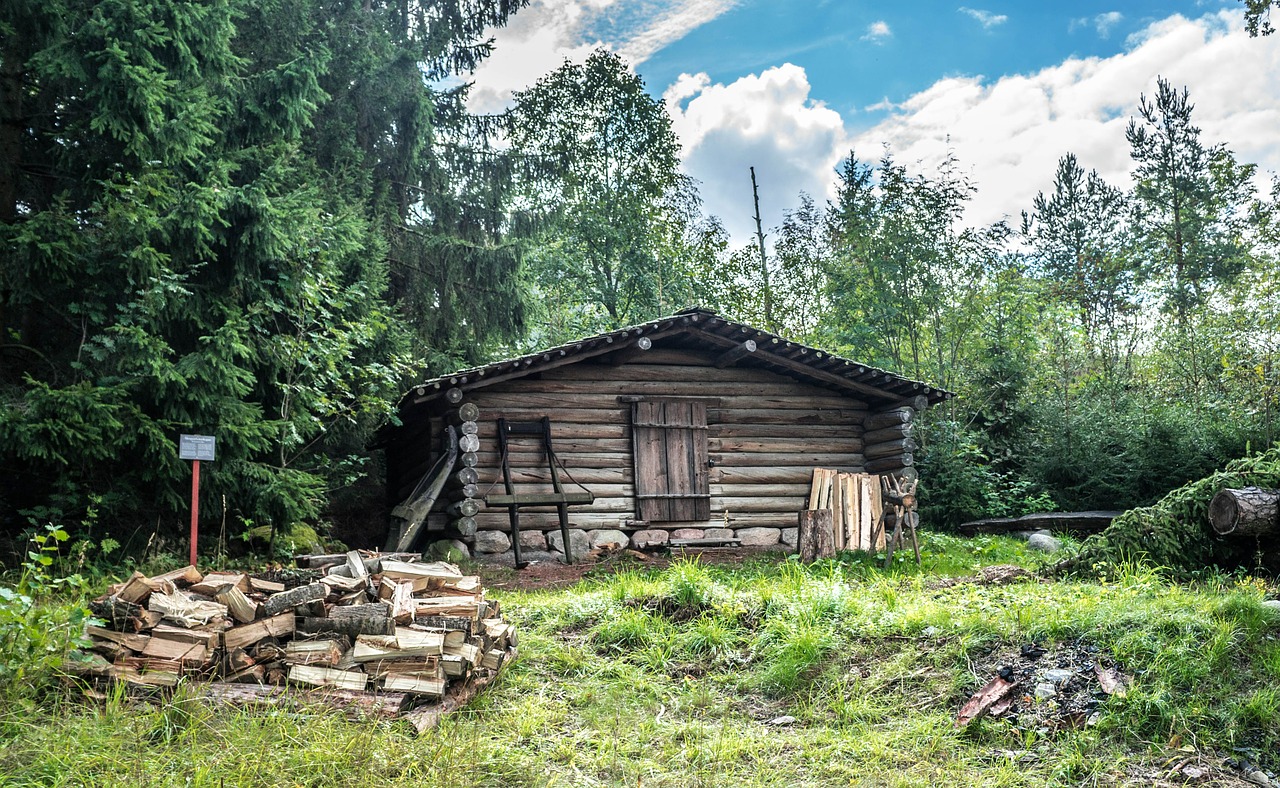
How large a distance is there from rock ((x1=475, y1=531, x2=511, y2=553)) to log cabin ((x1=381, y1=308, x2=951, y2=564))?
0.05 feet

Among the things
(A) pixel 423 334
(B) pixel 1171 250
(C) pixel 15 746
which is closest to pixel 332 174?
(A) pixel 423 334

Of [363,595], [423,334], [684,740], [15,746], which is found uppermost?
[423,334]

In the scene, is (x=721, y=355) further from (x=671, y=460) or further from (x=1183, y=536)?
(x=1183, y=536)

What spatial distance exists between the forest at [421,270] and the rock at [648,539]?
4.24 meters

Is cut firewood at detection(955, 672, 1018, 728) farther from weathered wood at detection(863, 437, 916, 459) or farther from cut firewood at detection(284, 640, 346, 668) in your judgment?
weathered wood at detection(863, 437, 916, 459)

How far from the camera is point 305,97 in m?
12.4

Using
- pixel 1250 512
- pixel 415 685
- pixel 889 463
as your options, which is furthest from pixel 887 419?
pixel 415 685

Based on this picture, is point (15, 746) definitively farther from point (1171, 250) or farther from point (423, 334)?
point (1171, 250)

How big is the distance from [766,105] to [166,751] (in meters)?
23.8

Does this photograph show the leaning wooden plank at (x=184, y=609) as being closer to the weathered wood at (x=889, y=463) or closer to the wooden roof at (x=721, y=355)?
the wooden roof at (x=721, y=355)

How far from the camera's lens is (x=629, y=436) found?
13781 millimetres

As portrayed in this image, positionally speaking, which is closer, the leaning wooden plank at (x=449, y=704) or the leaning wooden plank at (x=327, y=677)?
the leaning wooden plank at (x=449, y=704)

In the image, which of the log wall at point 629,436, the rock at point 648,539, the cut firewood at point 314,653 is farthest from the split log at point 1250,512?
the rock at point 648,539

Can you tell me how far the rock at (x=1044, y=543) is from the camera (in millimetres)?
13234
